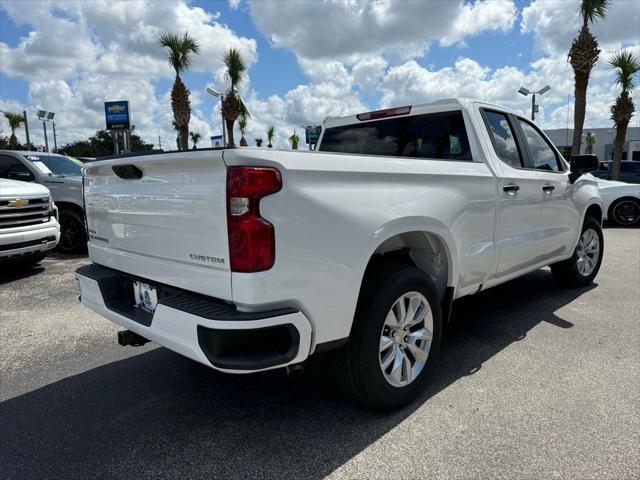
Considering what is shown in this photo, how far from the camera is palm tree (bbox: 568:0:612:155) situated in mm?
15500

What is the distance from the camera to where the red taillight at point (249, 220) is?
209 cm

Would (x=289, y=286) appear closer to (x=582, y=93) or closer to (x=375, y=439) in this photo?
(x=375, y=439)

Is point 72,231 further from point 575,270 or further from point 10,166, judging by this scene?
point 575,270

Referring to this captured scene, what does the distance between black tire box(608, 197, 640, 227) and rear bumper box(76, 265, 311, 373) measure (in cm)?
1171

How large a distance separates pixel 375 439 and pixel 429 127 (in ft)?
7.76

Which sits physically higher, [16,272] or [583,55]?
[583,55]

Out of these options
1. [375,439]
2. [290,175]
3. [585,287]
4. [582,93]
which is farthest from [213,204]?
[582,93]

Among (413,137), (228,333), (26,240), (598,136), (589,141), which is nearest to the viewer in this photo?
(228,333)

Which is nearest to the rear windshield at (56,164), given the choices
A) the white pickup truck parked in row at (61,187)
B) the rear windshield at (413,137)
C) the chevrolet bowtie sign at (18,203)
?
the white pickup truck parked in row at (61,187)

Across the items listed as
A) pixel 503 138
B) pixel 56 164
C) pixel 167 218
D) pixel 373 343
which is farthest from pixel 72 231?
pixel 373 343

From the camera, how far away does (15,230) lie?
6.20 meters

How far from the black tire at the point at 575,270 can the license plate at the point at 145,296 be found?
14.6 feet

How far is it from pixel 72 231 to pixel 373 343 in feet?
24.5

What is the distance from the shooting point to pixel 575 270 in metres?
5.33
